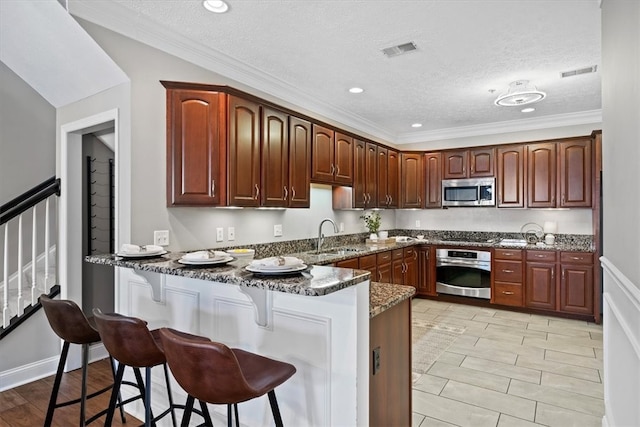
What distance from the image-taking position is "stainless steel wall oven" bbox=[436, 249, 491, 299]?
513cm

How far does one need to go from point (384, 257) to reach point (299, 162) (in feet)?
5.98

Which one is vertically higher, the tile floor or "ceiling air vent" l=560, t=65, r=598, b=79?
"ceiling air vent" l=560, t=65, r=598, b=79

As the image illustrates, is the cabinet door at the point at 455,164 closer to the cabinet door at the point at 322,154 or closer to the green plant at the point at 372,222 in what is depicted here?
the green plant at the point at 372,222

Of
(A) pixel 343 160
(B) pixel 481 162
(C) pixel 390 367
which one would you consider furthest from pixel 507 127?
(C) pixel 390 367

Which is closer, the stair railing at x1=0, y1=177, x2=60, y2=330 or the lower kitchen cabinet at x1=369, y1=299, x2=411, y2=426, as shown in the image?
the lower kitchen cabinet at x1=369, y1=299, x2=411, y2=426

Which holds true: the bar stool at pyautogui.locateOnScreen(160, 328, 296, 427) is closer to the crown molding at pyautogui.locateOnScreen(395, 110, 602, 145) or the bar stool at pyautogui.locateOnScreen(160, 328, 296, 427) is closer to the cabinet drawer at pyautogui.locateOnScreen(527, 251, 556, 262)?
the cabinet drawer at pyautogui.locateOnScreen(527, 251, 556, 262)

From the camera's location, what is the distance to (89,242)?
11.7 ft

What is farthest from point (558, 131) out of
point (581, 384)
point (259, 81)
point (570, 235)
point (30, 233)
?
point (30, 233)

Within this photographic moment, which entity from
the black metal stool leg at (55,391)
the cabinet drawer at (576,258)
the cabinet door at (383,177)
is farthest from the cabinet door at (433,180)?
the black metal stool leg at (55,391)

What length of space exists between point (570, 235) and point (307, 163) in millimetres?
3956

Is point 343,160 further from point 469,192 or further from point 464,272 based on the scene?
point 464,272

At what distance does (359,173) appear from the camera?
4.84 m

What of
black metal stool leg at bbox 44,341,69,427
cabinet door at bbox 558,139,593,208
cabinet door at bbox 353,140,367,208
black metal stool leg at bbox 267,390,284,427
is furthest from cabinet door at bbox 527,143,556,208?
black metal stool leg at bbox 44,341,69,427

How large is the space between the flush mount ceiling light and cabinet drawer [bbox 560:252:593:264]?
2103 millimetres
